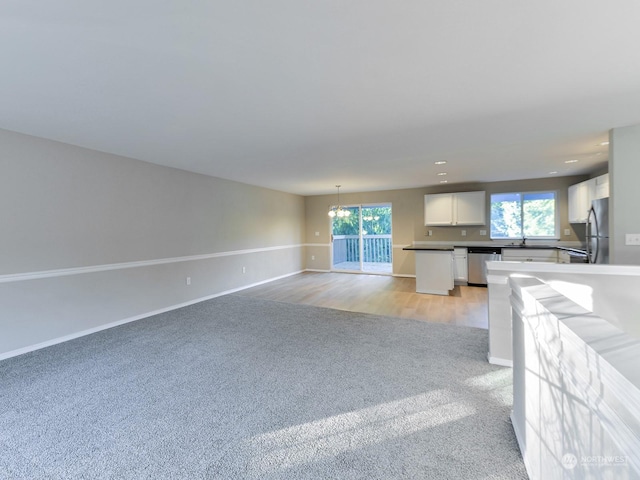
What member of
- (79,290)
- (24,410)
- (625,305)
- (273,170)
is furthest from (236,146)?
(625,305)

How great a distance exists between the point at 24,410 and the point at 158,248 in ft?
8.74

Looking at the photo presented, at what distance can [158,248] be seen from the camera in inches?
175

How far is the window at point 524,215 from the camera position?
20.1 ft

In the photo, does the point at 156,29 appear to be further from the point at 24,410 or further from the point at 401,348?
the point at 401,348

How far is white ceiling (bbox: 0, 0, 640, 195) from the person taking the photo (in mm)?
1450

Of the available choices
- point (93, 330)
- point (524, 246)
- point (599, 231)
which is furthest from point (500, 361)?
point (93, 330)

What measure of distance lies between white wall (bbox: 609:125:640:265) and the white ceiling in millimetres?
207

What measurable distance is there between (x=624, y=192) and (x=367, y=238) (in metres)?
6.35

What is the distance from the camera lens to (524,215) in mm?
6348

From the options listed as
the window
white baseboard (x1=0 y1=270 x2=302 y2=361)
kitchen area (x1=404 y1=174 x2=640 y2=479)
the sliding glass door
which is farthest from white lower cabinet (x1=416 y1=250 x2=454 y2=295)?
white baseboard (x1=0 y1=270 x2=302 y2=361)

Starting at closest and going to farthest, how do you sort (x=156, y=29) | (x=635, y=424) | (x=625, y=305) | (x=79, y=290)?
(x=635, y=424), (x=156, y=29), (x=625, y=305), (x=79, y=290)

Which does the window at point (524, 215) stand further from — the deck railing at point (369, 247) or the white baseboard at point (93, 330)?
the white baseboard at point (93, 330)

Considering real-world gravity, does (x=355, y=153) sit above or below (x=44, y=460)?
above

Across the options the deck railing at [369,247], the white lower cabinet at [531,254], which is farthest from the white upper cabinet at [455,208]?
the deck railing at [369,247]
